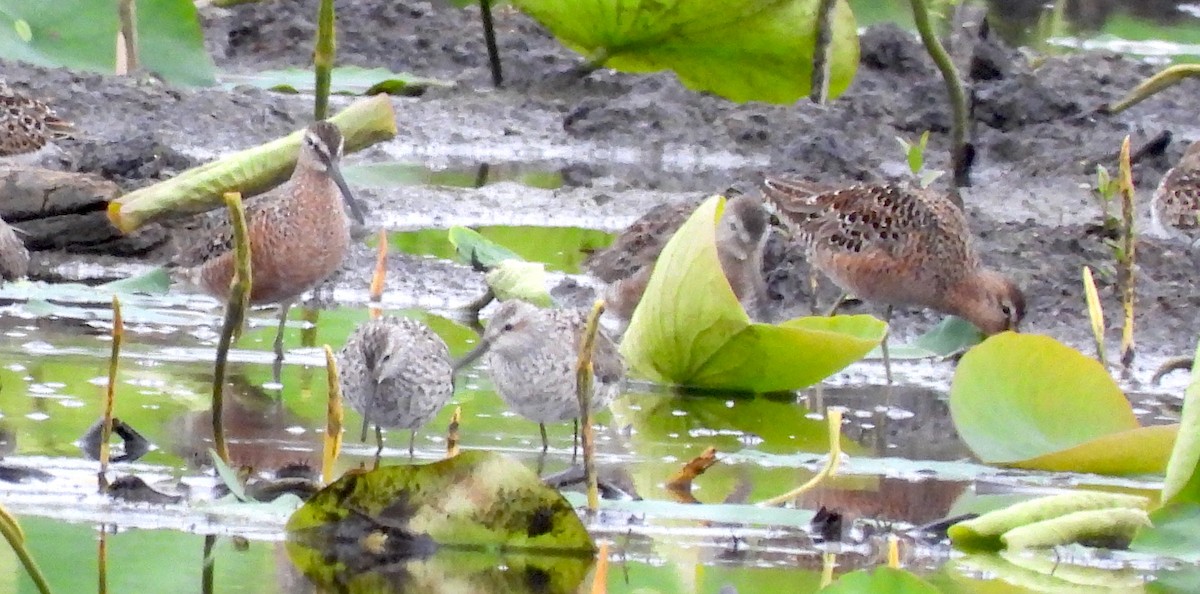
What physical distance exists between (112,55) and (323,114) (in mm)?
3819

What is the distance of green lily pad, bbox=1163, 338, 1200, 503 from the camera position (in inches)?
194

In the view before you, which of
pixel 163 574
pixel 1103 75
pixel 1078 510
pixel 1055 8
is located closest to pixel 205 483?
pixel 163 574

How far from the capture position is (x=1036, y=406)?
6.07 m

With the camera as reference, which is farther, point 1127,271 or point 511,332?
point 1127,271

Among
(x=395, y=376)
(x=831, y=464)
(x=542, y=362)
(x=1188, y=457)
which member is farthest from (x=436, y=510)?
(x=1188, y=457)

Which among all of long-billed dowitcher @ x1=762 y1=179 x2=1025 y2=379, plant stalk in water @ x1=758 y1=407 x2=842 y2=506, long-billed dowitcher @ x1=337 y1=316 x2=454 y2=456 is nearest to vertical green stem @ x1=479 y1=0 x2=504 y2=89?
long-billed dowitcher @ x1=762 y1=179 x2=1025 y2=379

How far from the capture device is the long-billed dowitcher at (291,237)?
807cm

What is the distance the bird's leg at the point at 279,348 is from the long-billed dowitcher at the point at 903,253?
7.23 ft

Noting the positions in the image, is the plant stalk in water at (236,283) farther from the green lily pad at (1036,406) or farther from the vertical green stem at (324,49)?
the vertical green stem at (324,49)

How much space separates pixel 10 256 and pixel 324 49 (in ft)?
4.64

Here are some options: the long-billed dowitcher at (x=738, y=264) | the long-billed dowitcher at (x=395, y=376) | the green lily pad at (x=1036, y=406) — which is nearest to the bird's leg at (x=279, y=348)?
the long-billed dowitcher at (x=395, y=376)

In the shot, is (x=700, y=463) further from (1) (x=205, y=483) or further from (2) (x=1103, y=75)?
(2) (x=1103, y=75)

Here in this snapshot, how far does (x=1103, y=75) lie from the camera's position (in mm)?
Result: 14578

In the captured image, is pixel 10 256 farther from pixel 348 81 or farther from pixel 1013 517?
pixel 348 81
